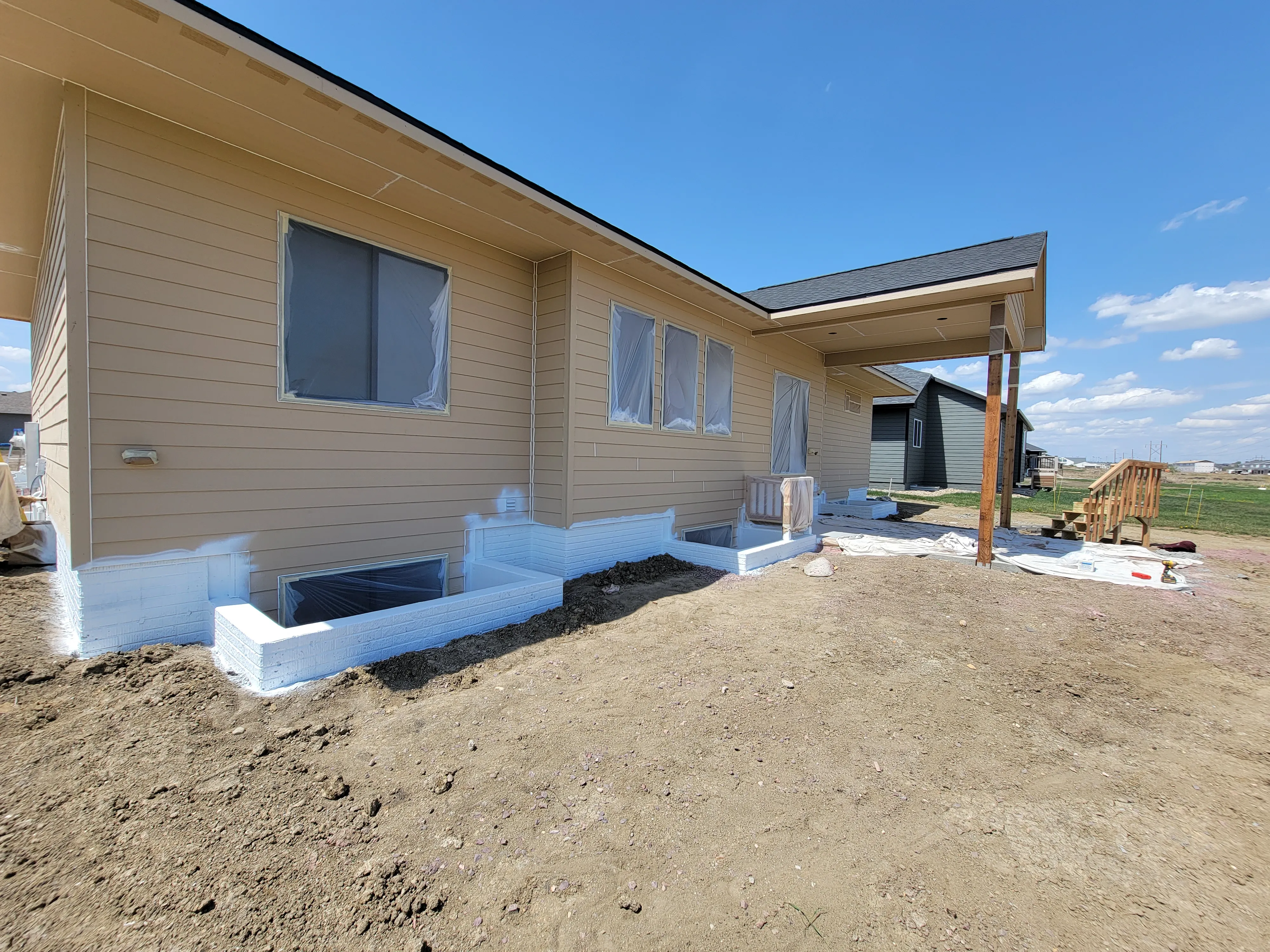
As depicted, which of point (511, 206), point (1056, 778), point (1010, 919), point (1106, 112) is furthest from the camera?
point (1106, 112)

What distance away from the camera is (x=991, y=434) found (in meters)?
6.30

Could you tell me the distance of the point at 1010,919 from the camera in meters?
1.56

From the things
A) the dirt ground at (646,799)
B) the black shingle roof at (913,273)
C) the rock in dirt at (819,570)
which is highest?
the black shingle roof at (913,273)

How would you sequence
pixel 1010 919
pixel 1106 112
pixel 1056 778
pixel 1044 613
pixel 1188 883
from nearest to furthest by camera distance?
pixel 1010 919 → pixel 1188 883 → pixel 1056 778 → pixel 1044 613 → pixel 1106 112

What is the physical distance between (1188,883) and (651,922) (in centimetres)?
177

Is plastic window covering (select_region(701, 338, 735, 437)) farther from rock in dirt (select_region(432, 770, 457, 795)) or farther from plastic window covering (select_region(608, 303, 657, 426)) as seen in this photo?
rock in dirt (select_region(432, 770, 457, 795))

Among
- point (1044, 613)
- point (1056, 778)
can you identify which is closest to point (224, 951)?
point (1056, 778)

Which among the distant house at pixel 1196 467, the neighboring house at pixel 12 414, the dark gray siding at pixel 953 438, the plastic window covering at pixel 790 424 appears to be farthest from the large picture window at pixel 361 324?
the distant house at pixel 1196 467

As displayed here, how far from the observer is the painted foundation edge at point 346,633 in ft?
9.65

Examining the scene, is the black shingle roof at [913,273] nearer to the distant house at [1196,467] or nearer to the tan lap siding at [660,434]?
the tan lap siding at [660,434]

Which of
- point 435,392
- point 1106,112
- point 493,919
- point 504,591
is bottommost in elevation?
point 493,919

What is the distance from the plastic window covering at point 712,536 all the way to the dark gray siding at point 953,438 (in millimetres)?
17012

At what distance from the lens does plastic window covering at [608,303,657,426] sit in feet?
19.0

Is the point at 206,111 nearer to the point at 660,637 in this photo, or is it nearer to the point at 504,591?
the point at 504,591
